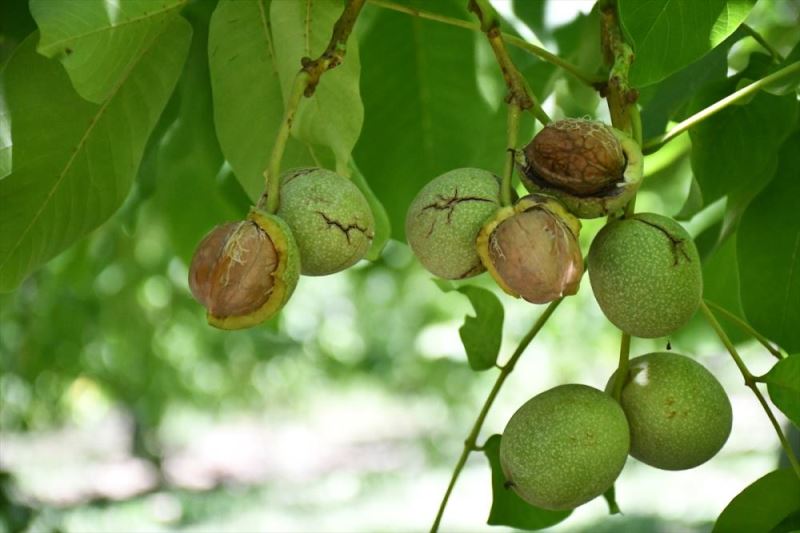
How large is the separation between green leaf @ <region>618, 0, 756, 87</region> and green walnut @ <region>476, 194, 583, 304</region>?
0.25 m

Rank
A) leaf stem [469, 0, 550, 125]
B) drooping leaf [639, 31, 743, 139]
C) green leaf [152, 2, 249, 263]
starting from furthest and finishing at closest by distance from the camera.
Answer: green leaf [152, 2, 249, 263] < drooping leaf [639, 31, 743, 139] < leaf stem [469, 0, 550, 125]

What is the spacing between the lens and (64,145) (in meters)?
1.38

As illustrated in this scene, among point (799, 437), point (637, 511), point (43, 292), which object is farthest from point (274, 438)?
point (799, 437)

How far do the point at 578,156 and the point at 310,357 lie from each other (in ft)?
31.9

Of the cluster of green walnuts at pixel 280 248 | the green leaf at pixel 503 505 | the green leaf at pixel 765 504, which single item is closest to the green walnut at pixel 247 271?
the cluster of green walnuts at pixel 280 248

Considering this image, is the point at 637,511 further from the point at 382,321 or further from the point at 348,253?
the point at 348,253

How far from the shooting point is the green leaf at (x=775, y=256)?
4.80 ft

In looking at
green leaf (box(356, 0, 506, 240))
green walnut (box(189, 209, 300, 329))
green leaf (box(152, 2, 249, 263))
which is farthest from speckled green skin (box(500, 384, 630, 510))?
green leaf (box(152, 2, 249, 263))

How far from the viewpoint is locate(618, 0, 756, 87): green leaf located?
1174 mm

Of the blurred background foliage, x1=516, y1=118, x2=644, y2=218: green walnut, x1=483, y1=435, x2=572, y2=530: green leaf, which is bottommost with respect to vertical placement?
x1=483, y1=435, x2=572, y2=530: green leaf

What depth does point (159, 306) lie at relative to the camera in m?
5.25

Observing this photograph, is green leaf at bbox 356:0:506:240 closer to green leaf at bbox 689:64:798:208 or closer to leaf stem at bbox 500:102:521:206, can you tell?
green leaf at bbox 689:64:798:208

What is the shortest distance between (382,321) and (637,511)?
10.2ft

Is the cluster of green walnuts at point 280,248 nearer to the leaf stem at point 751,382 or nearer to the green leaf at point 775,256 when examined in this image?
the leaf stem at point 751,382
